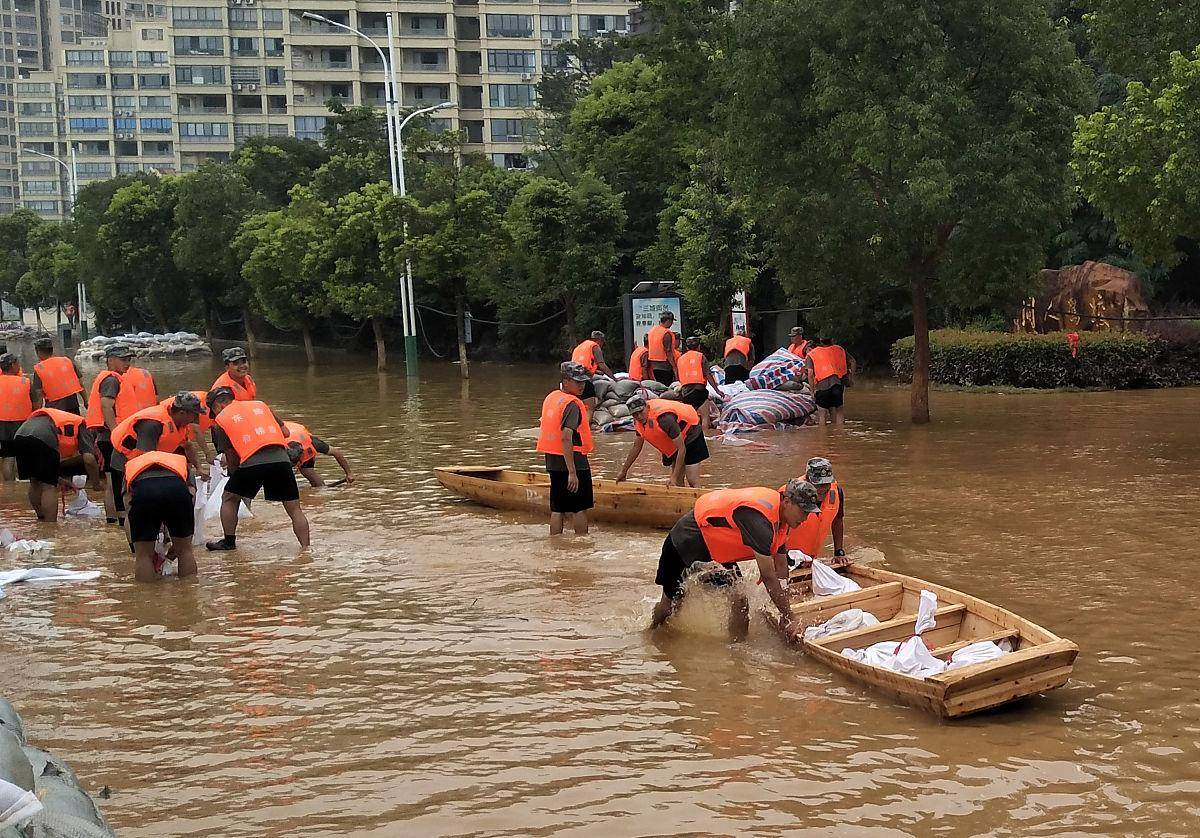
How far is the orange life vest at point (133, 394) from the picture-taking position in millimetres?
14641

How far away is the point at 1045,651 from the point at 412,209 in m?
30.6

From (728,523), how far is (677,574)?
0.70 metres

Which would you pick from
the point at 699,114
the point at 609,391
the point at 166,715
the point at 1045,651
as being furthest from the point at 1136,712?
the point at 699,114

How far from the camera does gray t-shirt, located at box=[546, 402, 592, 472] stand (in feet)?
40.1

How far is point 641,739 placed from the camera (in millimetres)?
7379

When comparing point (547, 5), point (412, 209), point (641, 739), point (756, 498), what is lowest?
point (641, 739)

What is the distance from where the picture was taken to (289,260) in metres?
43.9

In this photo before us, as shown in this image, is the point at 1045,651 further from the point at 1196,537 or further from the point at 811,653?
the point at 1196,537

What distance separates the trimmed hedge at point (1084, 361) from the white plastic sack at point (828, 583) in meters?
17.8

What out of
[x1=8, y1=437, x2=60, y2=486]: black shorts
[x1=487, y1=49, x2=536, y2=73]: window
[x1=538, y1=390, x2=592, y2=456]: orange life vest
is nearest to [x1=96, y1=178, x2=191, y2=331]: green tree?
[x1=487, y1=49, x2=536, y2=73]: window

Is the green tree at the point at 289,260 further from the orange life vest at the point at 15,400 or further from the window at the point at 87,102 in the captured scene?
the window at the point at 87,102

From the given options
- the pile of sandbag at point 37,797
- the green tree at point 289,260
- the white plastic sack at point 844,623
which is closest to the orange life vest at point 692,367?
the white plastic sack at point 844,623

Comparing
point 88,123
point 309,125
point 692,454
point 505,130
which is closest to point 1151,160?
point 692,454

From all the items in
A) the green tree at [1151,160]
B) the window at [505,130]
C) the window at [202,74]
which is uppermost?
the window at [202,74]
